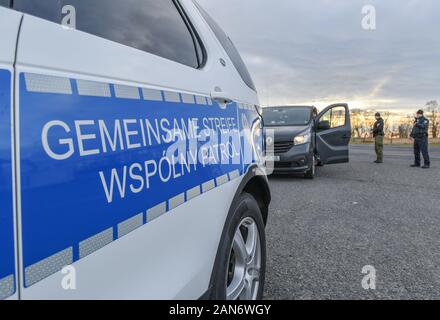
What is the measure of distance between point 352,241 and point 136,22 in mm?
3308

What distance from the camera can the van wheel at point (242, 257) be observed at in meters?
1.79

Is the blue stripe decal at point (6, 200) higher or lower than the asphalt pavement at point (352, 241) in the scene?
higher

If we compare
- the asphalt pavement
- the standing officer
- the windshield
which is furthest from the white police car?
the standing officer

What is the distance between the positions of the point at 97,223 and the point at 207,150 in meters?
0.76

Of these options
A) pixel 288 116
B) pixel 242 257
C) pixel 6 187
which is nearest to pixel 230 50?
pixel 242 257

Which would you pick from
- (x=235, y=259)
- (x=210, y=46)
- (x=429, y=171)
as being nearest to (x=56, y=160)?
(x=210, y=46)

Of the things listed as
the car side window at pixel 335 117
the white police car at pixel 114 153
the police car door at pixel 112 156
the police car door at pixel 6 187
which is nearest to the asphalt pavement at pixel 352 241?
the white police car at pixel 114 153

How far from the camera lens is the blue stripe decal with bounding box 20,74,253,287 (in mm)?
840

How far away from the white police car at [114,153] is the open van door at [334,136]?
22.1ft

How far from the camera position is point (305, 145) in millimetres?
7852

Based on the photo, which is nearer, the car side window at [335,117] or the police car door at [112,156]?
the police car door at [112,156]

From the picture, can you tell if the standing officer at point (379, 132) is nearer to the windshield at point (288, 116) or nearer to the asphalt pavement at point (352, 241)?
the windshield at point (288, 116)

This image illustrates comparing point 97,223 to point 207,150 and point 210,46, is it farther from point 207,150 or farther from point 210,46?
point 210,46

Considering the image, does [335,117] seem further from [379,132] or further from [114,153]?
[114,153]
